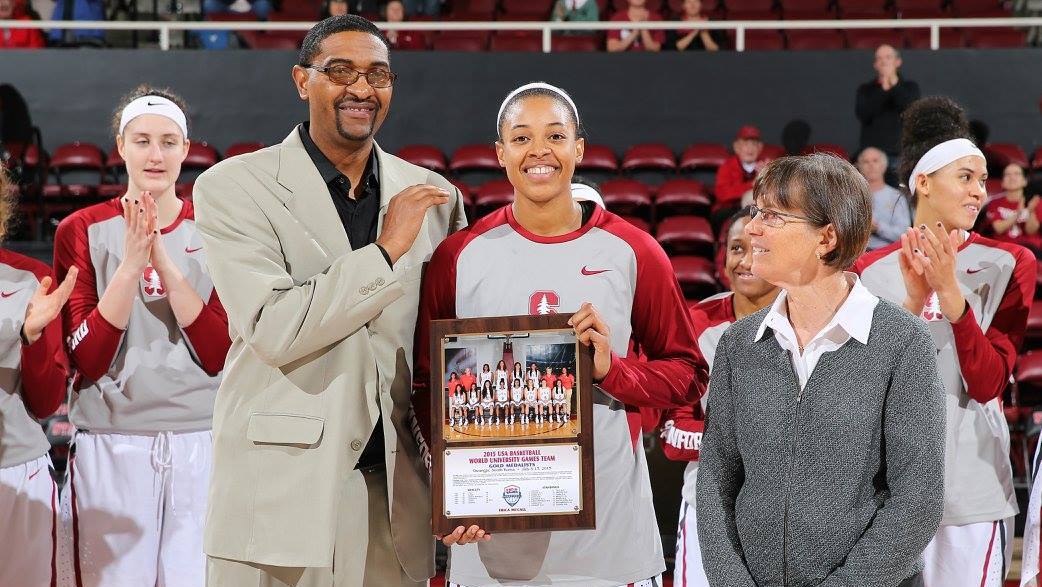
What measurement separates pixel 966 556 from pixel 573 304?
5.51 feet

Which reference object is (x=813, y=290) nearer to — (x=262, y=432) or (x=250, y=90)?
(x=262, y=432)

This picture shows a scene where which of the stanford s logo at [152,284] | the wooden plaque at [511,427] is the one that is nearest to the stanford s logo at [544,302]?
the wooden plaque at [511,427]

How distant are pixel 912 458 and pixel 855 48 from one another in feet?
32.6

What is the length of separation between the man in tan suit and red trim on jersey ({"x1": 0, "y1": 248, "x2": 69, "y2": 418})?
4.00 feet

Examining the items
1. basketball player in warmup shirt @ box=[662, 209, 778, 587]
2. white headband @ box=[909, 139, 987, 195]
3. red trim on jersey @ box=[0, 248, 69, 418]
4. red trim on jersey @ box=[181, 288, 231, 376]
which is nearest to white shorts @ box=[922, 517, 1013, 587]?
basketball player in warmup shirt @ box=[662, 209, 778, 587]

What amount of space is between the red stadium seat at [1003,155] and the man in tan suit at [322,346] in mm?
8610

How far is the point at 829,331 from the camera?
2328 millimetres

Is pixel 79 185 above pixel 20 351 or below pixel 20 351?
above

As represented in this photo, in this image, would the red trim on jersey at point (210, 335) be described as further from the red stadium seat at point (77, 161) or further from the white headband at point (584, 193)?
the red stadium seat at point (77, 161)

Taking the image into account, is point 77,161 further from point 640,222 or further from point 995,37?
point 995,37

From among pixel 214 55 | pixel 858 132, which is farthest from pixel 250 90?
pixel 858 132

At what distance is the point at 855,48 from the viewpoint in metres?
11.4

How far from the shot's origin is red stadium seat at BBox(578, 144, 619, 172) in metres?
10.7

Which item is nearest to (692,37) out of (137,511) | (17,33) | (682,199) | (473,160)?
(682,199)
